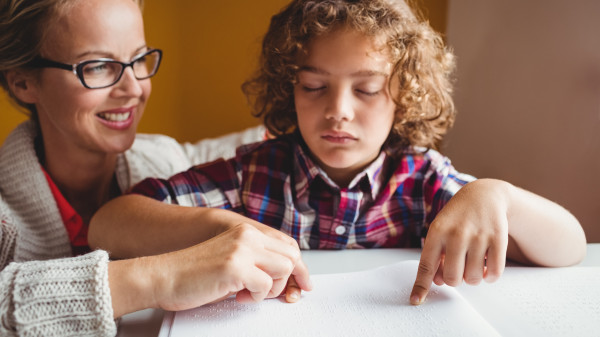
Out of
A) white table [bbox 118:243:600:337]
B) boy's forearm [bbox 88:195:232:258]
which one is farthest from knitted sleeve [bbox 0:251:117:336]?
white table [bbox 118:243:600:337]

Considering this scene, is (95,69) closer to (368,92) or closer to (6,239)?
(6,239)

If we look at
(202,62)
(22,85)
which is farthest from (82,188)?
(202,62)

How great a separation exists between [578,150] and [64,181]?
42.1 inches

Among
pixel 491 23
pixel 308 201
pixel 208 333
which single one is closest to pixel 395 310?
pixel 208 333

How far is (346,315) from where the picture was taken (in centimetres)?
53

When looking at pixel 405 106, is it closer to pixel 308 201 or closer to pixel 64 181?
pixel 308 201

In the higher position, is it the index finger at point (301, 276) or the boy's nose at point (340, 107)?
the boy's nose at point (340, 107)

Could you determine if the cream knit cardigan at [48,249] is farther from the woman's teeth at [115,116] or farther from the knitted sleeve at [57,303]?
the woman's teeth at [115,116]

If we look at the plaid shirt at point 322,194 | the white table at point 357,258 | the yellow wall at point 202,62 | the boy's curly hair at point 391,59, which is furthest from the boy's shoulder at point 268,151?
the yellow wall at point 202,62

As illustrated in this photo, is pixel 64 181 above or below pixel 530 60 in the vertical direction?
below

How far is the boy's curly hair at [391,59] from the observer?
2.64ft

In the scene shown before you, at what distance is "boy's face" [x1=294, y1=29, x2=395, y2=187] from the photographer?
2.51ft

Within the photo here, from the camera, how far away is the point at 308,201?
0.89 metres

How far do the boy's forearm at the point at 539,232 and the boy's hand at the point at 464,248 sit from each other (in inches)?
2.3
